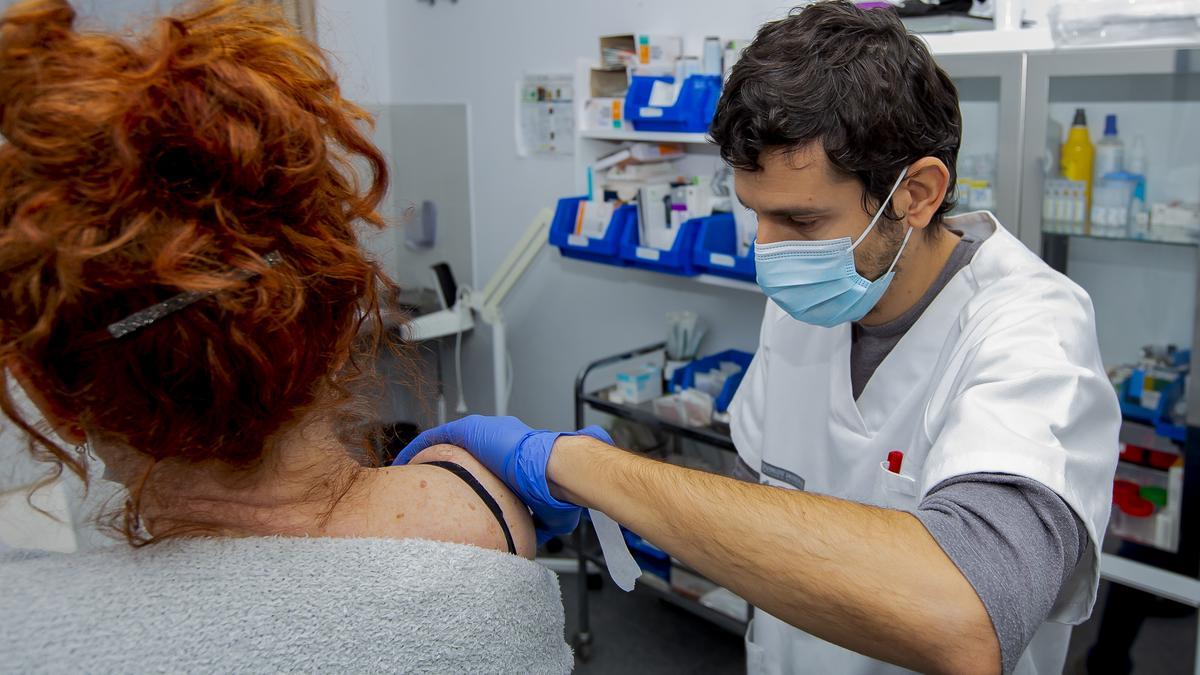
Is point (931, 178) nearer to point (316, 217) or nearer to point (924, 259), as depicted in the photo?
point (924, 259)

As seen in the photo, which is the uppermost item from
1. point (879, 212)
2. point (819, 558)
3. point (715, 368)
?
point (879, 212)

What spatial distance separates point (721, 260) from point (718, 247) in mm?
80

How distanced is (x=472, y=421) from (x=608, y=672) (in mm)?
1756

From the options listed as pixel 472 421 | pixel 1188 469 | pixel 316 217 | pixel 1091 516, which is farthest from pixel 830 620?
pixel 1188 469

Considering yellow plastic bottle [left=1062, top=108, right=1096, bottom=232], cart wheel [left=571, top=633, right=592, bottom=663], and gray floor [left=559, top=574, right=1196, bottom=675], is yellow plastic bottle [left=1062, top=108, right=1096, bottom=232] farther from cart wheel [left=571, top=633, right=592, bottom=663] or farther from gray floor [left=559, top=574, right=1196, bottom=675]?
cart wheel [left=571, top=633, right=592, bottom=663]

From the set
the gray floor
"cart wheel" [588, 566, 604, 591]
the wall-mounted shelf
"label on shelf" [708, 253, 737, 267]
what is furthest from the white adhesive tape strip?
"cart wheel" [588, 566, 604, 591]

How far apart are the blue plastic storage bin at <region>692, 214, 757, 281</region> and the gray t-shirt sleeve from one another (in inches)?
53.2

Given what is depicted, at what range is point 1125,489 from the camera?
1.90 m

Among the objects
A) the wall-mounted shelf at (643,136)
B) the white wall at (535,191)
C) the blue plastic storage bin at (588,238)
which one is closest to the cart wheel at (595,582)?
the white wall at (535,191)

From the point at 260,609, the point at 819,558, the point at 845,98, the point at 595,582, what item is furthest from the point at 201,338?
the point at 595,582

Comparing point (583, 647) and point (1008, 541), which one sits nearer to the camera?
point (1008, 541)

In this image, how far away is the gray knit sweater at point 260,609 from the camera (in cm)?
65

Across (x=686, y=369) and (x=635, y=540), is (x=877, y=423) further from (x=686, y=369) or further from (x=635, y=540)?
(x=635, y=540)

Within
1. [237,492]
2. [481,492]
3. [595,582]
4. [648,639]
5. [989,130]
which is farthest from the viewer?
[595,582]
